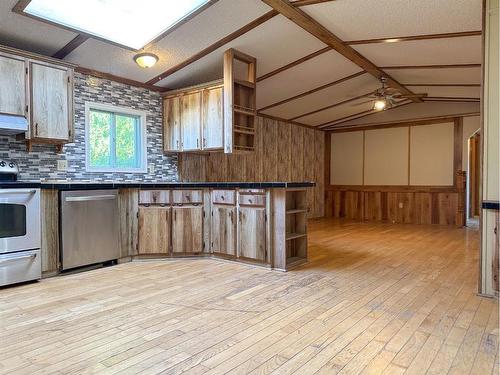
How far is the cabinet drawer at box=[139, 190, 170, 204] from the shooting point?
4102 mm

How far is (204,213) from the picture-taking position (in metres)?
4.27

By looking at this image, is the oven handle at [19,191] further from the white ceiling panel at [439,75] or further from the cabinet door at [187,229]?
the white ceiling panel at [439,75]

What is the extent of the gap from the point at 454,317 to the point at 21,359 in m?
2.65

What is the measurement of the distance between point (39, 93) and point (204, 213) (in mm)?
2126

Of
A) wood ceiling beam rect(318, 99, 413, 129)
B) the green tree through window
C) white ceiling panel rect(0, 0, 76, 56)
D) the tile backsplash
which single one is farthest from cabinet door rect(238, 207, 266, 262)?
wood ceiling beam rect(318, 99, 413, 129)

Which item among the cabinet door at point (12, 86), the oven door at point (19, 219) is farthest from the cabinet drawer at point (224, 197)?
the cabinet door at point (12, 86)

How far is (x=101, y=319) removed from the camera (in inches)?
92.7

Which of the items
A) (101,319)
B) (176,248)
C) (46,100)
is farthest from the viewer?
(176,248)

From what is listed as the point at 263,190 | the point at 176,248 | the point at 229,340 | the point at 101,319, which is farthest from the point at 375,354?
the point at 176,248

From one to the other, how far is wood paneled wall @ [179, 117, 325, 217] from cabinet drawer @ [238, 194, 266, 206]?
1.76 metres

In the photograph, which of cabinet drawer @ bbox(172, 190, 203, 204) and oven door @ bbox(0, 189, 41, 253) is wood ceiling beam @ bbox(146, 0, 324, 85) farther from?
oven door @ bbox(0, 189, 41, 253)

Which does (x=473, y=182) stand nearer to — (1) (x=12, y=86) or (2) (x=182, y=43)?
(2) (x=182, y=43)

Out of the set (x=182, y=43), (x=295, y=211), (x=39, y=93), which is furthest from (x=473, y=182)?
(x=39, y=93)

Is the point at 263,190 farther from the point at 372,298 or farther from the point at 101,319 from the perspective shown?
the point at 101,319
